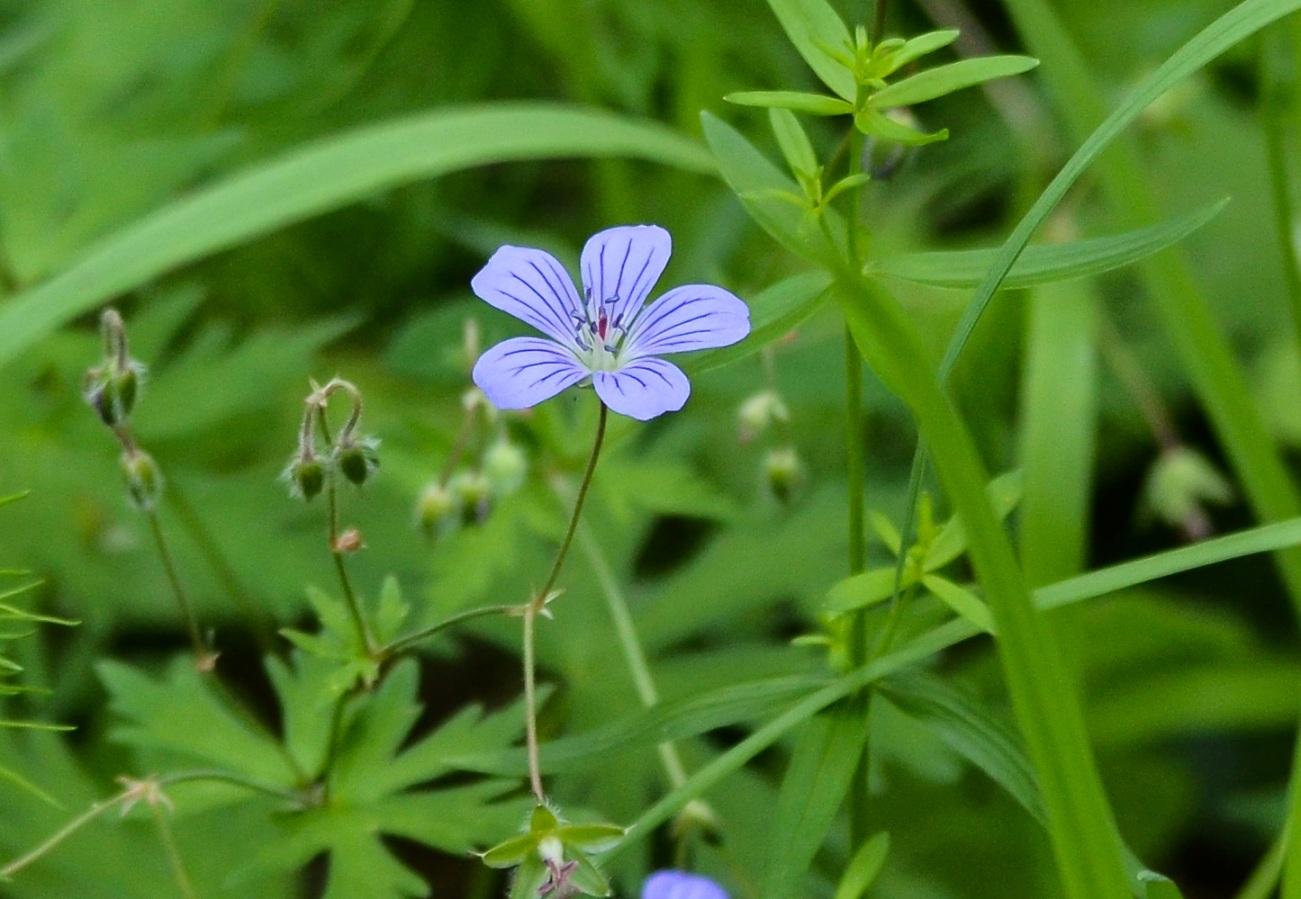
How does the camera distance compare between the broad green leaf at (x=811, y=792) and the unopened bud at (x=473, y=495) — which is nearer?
the broad green leaf at (x=811, y=792)

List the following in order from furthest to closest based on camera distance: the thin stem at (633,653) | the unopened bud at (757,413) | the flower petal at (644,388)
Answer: the unopened bud at (757,413) < the thin stem at (633,653) < the flower petal at (644,388)

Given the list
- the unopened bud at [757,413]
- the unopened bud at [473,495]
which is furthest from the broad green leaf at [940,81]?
the unopened bud at [473,495]

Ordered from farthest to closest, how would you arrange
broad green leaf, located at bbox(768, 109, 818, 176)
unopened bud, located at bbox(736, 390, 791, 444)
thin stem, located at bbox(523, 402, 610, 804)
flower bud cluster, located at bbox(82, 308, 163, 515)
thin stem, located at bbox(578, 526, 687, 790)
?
unopened bud, located at bbox(736, 390, 791, 444), thin stem, located at bbox(578, 526, 687, 790), flower bud cluster, located at bbox(82, 308, 163, 515), broad green leaf, located at bbox(768, 109, 818, 176), thin stem, located at bbox(523, 402, 610, 804)

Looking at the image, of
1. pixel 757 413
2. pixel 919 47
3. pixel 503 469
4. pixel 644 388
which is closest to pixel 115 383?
pixel 503 469

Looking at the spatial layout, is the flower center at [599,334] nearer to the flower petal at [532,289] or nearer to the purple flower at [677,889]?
the flower petal at [532,289]

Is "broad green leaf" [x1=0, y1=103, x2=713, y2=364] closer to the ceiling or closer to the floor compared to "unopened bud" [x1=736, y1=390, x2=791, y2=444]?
closer to the ceiling

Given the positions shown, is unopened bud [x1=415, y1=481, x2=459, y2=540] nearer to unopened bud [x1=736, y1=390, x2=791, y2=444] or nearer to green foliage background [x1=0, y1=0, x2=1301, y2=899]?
green foliage background [x1=0, y1=0, x2=1301, y2=899]

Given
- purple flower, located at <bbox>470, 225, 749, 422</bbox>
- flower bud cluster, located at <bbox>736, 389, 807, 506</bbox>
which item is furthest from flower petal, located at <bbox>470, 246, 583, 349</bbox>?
flower bud cluster, located at <bbox>736, 389, 807, 506</bbox>
